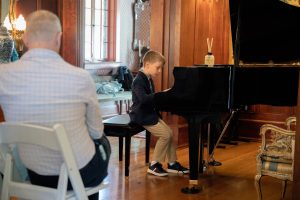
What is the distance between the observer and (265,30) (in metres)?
4.12

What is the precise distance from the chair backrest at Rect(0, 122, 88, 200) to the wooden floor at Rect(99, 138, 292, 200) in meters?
1.51

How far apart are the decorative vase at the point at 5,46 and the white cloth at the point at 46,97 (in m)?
2.31

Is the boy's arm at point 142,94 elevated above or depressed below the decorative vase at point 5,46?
below

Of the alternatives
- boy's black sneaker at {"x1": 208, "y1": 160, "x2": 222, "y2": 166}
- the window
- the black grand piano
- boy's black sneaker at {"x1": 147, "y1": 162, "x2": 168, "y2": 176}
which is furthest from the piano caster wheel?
the window

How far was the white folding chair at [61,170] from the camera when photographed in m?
1.92

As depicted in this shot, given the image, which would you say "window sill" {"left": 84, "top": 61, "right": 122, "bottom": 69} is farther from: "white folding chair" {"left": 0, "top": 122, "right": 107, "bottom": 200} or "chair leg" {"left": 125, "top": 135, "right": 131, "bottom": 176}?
"white folding chair" {"left": 0, "top": 122, "right": 107, "bottom": 200}

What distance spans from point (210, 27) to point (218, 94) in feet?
8.64

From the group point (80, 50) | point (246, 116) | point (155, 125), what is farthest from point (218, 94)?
point (246, 116)

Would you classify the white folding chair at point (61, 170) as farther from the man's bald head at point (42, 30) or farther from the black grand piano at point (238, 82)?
the black grand piano at point (238, 82)

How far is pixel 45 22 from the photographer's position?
2.04m

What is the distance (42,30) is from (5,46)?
2405 millimetres

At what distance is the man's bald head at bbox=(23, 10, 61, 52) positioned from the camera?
6.69 ft

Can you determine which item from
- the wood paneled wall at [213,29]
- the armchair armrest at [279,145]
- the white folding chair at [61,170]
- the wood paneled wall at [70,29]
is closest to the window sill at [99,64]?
the wood paneled wall at [70,29]

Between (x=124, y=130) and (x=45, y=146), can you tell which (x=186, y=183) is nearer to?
(x=124, y=130)
